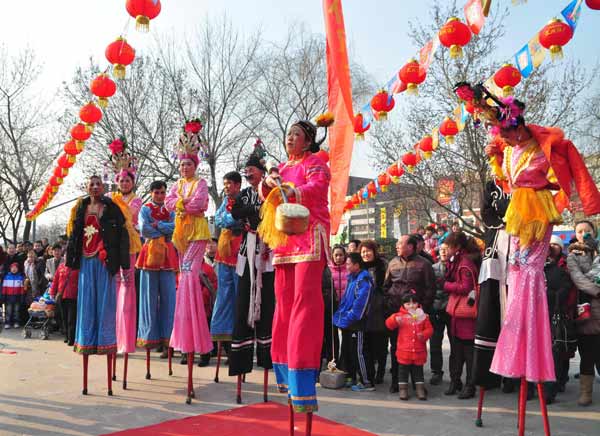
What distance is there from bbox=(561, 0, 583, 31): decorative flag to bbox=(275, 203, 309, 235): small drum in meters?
4.24

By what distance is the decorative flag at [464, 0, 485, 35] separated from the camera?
210 inches

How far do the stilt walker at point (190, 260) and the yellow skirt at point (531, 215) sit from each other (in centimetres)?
277

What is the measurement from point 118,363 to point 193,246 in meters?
2.41

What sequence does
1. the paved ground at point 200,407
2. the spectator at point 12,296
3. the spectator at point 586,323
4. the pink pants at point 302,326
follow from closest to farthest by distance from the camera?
the pink pants at point 302,326
the paved ground at point 200,407
the spectator at point 586,323
the spectator at point 12,296

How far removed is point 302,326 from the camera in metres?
3.23

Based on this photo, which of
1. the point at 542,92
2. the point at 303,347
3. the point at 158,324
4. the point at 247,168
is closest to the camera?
the point at 303,347

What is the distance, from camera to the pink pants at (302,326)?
3.21 m

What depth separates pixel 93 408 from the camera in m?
4.35

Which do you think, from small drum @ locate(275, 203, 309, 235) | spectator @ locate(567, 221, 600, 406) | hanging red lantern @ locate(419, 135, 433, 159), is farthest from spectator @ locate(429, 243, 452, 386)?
hanging red lantern @ locate(419, 135, 433, 159)

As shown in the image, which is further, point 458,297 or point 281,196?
point 458,297

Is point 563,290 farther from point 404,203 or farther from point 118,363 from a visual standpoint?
point 404,203

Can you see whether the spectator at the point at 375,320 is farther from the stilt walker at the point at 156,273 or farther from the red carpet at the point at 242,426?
the stilt walker at the point at 156,273

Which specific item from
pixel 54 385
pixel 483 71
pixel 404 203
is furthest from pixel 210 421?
pixel 404 203

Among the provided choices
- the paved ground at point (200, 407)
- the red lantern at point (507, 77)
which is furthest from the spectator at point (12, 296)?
the red lantern at point (507, 77)
